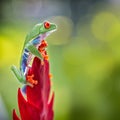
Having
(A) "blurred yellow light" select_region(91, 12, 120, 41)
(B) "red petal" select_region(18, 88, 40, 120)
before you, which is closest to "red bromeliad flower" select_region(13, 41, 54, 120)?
(B) "red petal" select_region(18, 88, 40, 120)

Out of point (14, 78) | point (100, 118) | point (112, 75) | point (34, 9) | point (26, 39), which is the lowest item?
point (100, 118)

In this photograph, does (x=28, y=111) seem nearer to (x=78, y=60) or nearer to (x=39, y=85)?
(x=39, y=85)

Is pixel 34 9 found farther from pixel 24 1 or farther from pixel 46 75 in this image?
pixel 46 75

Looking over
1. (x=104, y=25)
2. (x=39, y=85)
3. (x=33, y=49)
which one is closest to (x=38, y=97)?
(x=39, y=85)

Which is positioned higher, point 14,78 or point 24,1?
point 24,1

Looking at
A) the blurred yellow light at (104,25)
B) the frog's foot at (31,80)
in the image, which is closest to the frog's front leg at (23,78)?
the frog's foot at (31,80)

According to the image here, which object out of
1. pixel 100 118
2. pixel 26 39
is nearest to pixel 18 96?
pixel 26 39

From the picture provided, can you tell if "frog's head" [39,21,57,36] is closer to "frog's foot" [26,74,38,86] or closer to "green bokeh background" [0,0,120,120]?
"green bokeh background" [0,0,120,120]
